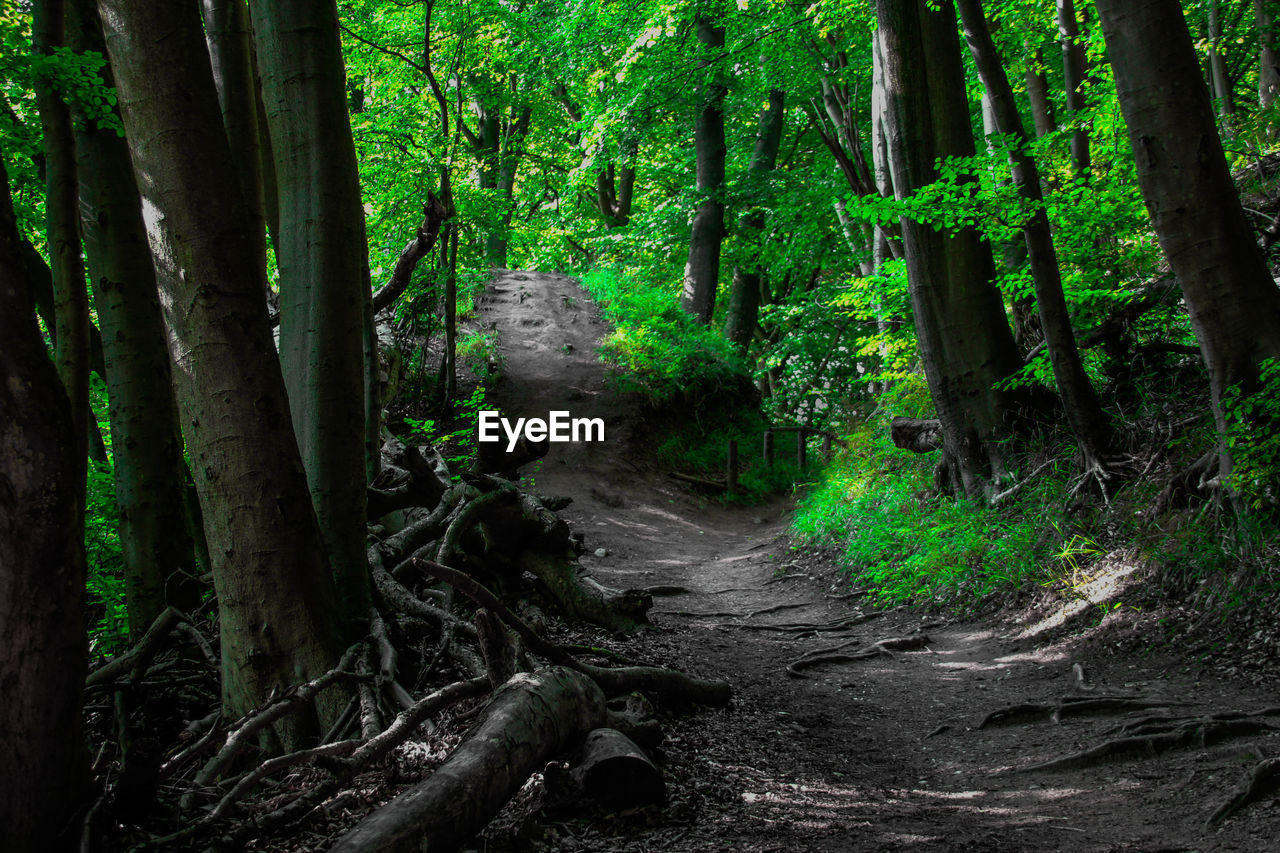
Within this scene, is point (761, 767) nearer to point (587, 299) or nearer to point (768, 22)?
point (768, 22)

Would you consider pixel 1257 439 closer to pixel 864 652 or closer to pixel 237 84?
pixel 864 652

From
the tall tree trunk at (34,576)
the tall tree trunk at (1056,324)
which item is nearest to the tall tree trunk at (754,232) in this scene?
the tall tree trunk at (1056,324)

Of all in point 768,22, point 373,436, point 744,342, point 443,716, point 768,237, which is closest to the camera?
point 443,716

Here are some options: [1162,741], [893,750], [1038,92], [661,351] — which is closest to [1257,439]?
[1162,741]

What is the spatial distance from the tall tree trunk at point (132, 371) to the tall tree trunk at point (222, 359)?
1.67 metres

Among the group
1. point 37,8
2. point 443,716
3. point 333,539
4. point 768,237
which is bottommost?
point 443,716

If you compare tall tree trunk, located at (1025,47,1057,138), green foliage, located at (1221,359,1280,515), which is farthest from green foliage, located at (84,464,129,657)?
tall tree trunk, located at (1025,47,1057,138)

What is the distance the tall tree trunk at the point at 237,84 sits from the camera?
5141 millimetres

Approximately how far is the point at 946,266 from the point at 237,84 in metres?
6.47

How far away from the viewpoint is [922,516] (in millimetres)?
8883

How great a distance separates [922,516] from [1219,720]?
16.3 feet

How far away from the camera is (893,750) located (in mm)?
4680

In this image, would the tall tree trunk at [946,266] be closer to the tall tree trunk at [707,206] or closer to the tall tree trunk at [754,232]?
the tall tree trunk at [754,232]

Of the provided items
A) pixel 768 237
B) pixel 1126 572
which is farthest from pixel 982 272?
pixel 768 237
